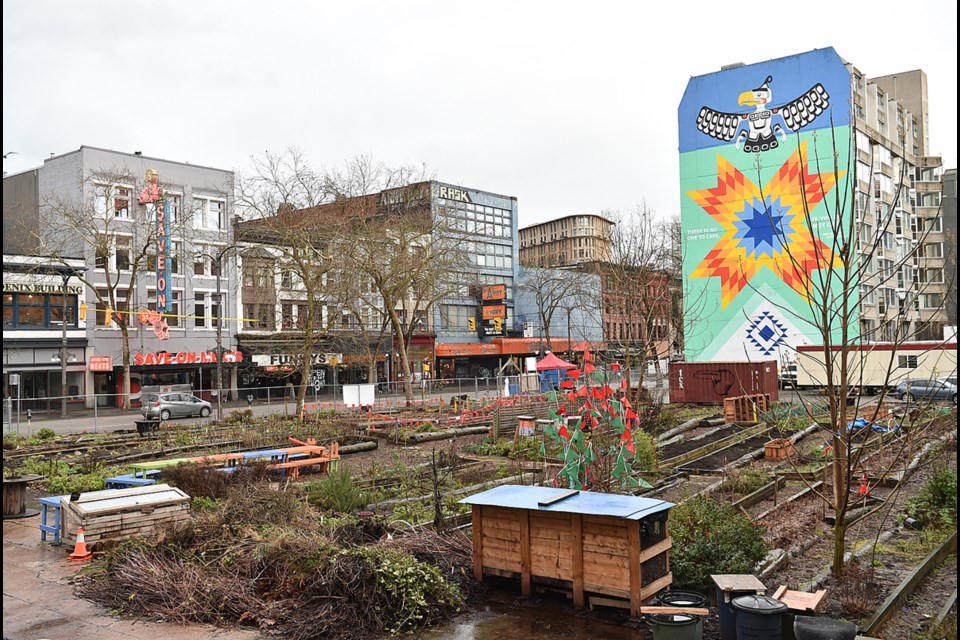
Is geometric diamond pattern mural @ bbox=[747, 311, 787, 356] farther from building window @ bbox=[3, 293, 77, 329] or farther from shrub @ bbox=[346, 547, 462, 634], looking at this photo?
shrub @ bbox=[346, 547, 462, 634]

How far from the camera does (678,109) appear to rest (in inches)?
2490

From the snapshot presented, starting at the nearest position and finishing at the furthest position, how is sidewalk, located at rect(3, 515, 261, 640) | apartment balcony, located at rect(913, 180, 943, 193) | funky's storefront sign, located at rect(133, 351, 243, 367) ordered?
sidewalk, located at rect(3, 515, 261, 640) < funky's storefront sign, located at rect(133, 351, 243, 367) < apartment balcony, located at rect(913, 180, 943, 193)

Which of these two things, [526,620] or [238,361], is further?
[238,361]

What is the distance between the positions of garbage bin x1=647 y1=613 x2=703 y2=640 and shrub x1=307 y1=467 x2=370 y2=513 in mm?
7797

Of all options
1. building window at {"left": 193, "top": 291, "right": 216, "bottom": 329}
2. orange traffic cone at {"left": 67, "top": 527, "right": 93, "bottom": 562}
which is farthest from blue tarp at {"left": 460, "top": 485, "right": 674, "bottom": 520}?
building window at {"left": 193, "top": 291, "right": 216, "bottom": 329}

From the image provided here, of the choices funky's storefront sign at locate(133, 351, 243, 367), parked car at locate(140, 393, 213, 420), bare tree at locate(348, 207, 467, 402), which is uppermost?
bare tree at locate(348, 207, 467, 402)

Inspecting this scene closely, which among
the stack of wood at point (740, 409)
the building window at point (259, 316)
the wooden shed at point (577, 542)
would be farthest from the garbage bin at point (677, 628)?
the building window at point (259, 316)

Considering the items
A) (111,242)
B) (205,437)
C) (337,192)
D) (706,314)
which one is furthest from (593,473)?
(706,314)

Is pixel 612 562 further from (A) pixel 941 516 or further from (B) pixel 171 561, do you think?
(A) pixel 941 516

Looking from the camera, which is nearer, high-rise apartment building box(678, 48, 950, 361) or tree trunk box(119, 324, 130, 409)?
tree trunk box(119, 324, 130, 409)

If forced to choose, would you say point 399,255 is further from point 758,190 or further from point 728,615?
point 728,615

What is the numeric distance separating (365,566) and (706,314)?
54.2m

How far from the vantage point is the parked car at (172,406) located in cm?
3838

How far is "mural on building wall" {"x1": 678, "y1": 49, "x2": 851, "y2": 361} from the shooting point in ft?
185
